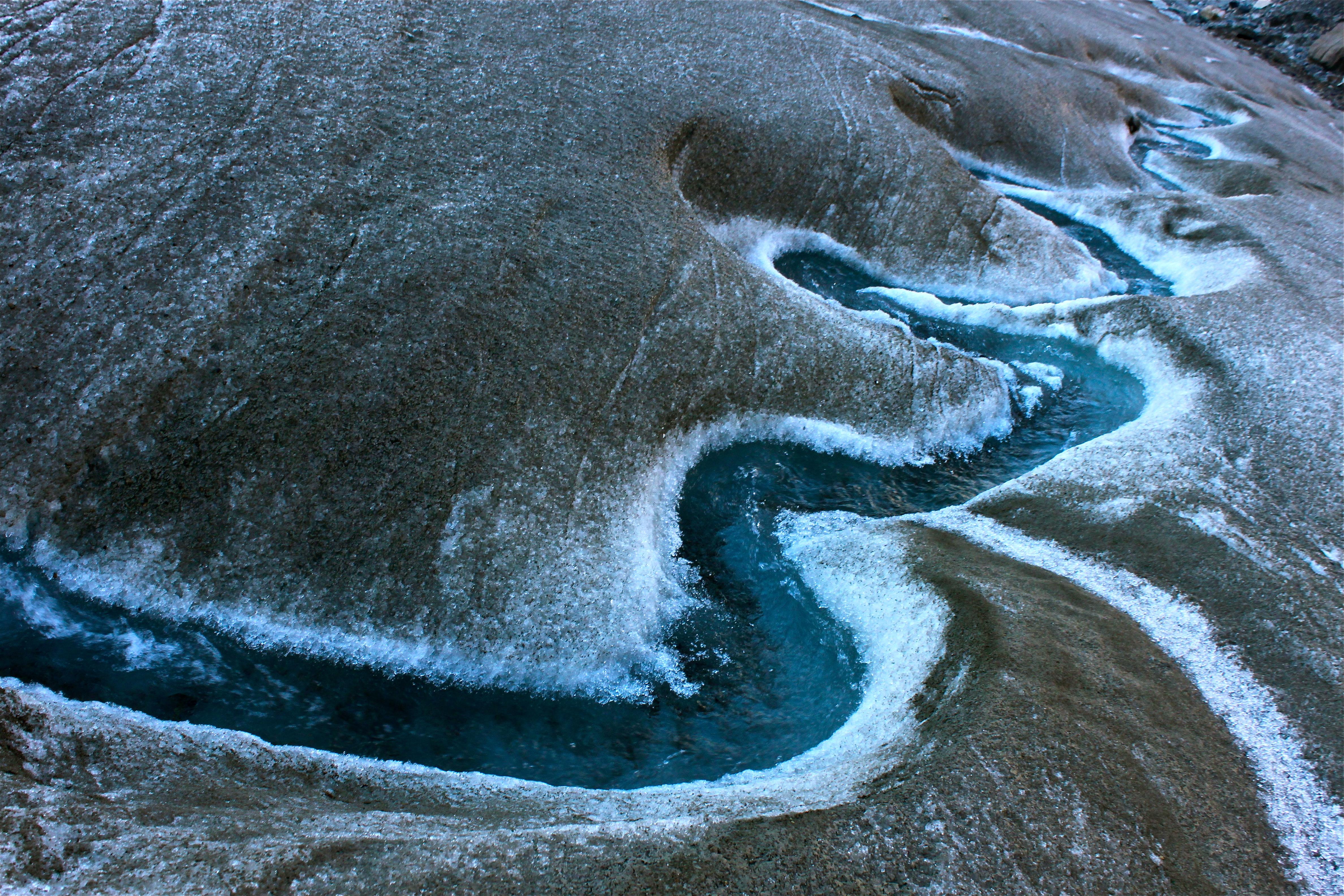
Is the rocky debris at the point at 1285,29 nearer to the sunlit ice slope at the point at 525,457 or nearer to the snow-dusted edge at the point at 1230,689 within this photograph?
the sunlit ice slope at the point at 525,457

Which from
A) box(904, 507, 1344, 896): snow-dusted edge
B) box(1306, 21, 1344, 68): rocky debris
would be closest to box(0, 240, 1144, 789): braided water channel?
box(904, 507, 1344, 896): snow-dusted edge

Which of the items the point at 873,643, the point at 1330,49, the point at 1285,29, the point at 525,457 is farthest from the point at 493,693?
the point at 1285,29

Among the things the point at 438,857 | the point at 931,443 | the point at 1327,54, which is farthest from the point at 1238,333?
the point at 1327,54

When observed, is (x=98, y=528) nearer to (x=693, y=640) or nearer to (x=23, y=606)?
(x=23, y=606)

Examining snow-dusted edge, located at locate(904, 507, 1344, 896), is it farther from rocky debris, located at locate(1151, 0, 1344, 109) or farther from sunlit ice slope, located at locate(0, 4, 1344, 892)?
rocky debris, located at locate(1151, 0, 1344, 109)

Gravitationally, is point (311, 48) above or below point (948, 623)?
above

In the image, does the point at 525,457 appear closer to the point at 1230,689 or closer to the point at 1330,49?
the point at 1230,689
